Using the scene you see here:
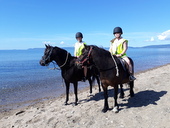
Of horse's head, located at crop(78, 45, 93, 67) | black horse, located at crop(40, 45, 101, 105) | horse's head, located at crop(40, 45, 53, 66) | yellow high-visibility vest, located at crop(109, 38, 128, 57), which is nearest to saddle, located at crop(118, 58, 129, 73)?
yellow high-visibility vest, located at crop(109, 38, 128, 57)

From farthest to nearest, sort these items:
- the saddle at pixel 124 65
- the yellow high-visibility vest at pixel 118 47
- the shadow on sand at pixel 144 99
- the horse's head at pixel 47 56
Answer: the horse's head at pixel 47 56
the shadow on sand at pixel 144 99
the yellow high-visibility vest at pixel 118 47
the saddle at pixel 124 65

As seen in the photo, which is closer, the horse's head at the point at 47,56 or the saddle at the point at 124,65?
the saddle at the point at 124,65

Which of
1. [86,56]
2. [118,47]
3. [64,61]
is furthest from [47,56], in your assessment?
[118,47]

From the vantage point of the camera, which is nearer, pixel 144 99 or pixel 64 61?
pixel 144 99

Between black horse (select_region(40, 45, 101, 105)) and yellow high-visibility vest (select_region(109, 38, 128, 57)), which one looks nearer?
yellow high-visibility vest (select_region(109, 38, 128, 57))

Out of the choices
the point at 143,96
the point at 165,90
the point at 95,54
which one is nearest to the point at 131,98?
the point at 143,96

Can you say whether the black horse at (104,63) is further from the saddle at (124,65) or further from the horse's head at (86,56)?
the saddle at (124,65)

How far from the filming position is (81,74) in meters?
7.11

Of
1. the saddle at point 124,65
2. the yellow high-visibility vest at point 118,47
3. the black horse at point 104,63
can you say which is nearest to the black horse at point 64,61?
the black horse at point 104,63

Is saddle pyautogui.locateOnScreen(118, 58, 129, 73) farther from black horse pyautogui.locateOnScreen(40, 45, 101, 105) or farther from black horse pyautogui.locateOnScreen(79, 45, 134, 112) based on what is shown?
black horse pyautogui.locateOnScreen(40, 45, 101, 105)

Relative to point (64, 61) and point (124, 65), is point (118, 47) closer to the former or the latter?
point (124, 65)

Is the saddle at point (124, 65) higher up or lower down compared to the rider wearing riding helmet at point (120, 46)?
lower down

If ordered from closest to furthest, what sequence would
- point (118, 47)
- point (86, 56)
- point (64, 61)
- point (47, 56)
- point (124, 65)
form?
point (86, 56) → point (124, 65) → point (118, 47) → point (47, 56) → point (64, 61)

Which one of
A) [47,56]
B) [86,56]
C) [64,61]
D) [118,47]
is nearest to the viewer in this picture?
[86,56]
